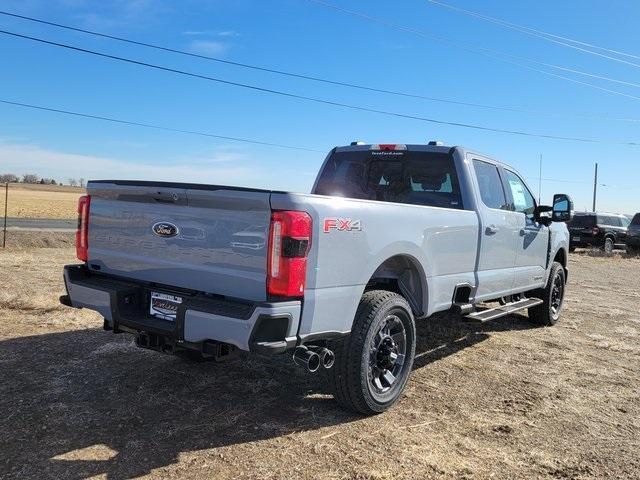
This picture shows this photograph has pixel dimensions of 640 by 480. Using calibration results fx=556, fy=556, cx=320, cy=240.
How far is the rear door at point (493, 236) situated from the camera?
544cm

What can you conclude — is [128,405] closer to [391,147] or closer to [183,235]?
[183,235]

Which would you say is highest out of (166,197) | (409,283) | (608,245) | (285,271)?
(166,197)

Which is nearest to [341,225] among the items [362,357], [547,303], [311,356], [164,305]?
[311,356]

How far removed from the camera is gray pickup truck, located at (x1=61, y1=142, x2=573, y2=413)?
3.25 meters

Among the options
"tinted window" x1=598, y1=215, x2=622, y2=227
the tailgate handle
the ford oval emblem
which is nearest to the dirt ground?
the ford oval emblem

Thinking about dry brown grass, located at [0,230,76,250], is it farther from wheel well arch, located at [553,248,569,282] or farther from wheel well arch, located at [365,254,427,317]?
wheel well arch, located at [553,248,569,282]

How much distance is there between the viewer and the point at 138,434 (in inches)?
142

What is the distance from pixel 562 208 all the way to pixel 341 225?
177 inches

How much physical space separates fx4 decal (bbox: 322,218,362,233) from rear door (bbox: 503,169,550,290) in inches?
125

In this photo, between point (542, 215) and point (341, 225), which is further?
point (542, 215)

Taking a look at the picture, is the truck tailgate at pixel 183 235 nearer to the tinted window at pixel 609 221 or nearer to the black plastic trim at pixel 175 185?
the black plastic trim at pixel 175 185

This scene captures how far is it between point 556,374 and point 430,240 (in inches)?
81.2

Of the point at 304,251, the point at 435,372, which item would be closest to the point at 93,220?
the point at 304,251

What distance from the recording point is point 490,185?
5.91m
